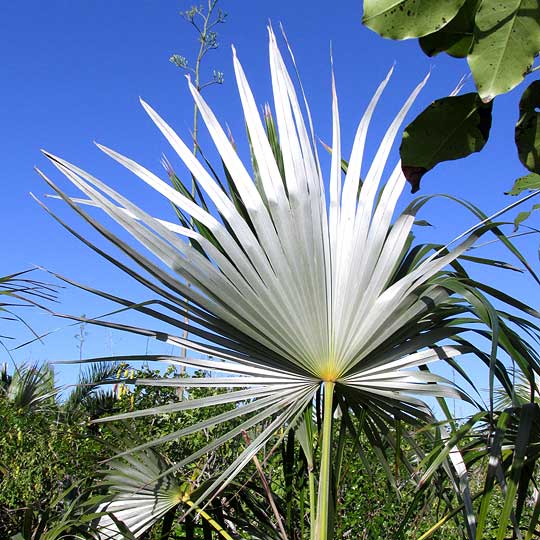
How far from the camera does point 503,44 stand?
1.44 feet

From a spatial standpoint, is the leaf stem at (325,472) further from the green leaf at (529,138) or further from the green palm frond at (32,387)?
the green palm frond at (32,387)

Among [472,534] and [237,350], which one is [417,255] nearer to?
[237,350]

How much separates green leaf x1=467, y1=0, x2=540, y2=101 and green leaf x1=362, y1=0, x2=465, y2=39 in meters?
0.02

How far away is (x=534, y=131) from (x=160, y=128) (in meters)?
1.70

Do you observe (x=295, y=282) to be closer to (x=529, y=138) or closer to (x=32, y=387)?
(x=529, y=138)

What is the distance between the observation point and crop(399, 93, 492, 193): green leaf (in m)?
0.51

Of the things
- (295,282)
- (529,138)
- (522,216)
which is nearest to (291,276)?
(295,282)

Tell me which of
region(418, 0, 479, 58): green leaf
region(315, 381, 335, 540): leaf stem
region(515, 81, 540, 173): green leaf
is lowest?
region(315, 381, 335, 540): leaf stem

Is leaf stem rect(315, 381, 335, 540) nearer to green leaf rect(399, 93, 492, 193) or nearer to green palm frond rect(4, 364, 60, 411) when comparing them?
green leaf rect(399, 93, 492, 193)

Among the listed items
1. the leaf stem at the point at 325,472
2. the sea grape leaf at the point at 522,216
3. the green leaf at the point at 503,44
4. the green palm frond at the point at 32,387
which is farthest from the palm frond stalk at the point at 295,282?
the green palm frond at the point at 32,387

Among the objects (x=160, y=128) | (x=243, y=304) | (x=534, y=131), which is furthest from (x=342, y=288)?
(x=534, y=131)

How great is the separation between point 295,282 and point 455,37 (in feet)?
5.08

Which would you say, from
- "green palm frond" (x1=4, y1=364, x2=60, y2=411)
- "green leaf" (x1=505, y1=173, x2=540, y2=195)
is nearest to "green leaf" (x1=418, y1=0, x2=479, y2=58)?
"green leaf" (x1=505, y1=173, x2=540, y2=195)

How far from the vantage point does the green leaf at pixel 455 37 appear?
1.54ft
